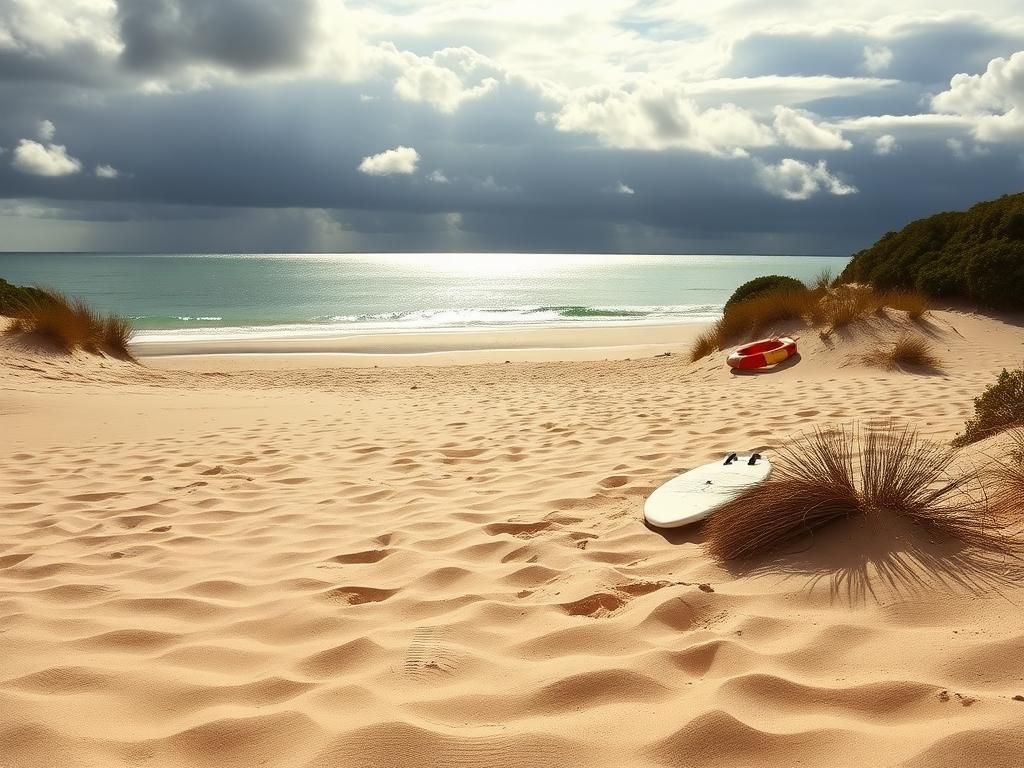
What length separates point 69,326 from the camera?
40.2ft

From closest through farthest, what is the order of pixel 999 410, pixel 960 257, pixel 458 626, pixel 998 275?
pixel 458 626 < pixel 999 410 < pixel 998 275 < pixel 960 257

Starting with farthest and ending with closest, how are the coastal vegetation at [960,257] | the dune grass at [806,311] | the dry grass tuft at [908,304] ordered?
1. the coastal vegetation at [960,257]
2. the dry grass tuft at [908,304]
3. the dune grass at [806,311]

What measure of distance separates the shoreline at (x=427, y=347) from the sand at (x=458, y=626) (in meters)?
12.5

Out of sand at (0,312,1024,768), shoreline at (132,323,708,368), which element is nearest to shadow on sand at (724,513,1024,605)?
sand at (0,312,1024,768)

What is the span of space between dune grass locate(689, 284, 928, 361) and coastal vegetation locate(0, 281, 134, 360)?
10.3m

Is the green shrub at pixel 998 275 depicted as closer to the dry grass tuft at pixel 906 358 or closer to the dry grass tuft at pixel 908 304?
the dry grass tuft at pixel 908 304

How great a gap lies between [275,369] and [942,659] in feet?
51.0

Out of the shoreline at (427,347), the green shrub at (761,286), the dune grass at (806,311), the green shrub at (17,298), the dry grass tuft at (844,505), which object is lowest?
the shoreline at (427,347)

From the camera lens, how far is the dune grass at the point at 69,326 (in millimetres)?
11898

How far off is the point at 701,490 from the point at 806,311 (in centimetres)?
1012

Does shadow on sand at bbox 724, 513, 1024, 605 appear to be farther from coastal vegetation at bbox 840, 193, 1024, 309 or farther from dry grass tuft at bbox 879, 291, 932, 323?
coastal vegetation at bbox 840, 193, 1024, 309

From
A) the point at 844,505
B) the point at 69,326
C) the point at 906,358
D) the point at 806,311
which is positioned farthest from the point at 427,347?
the point at 844,505

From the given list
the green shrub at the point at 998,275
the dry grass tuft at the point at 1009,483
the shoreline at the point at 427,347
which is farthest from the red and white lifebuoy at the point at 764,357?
the dry grass tuft at the point at 1009,483

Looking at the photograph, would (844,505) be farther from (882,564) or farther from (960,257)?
(960,257)
